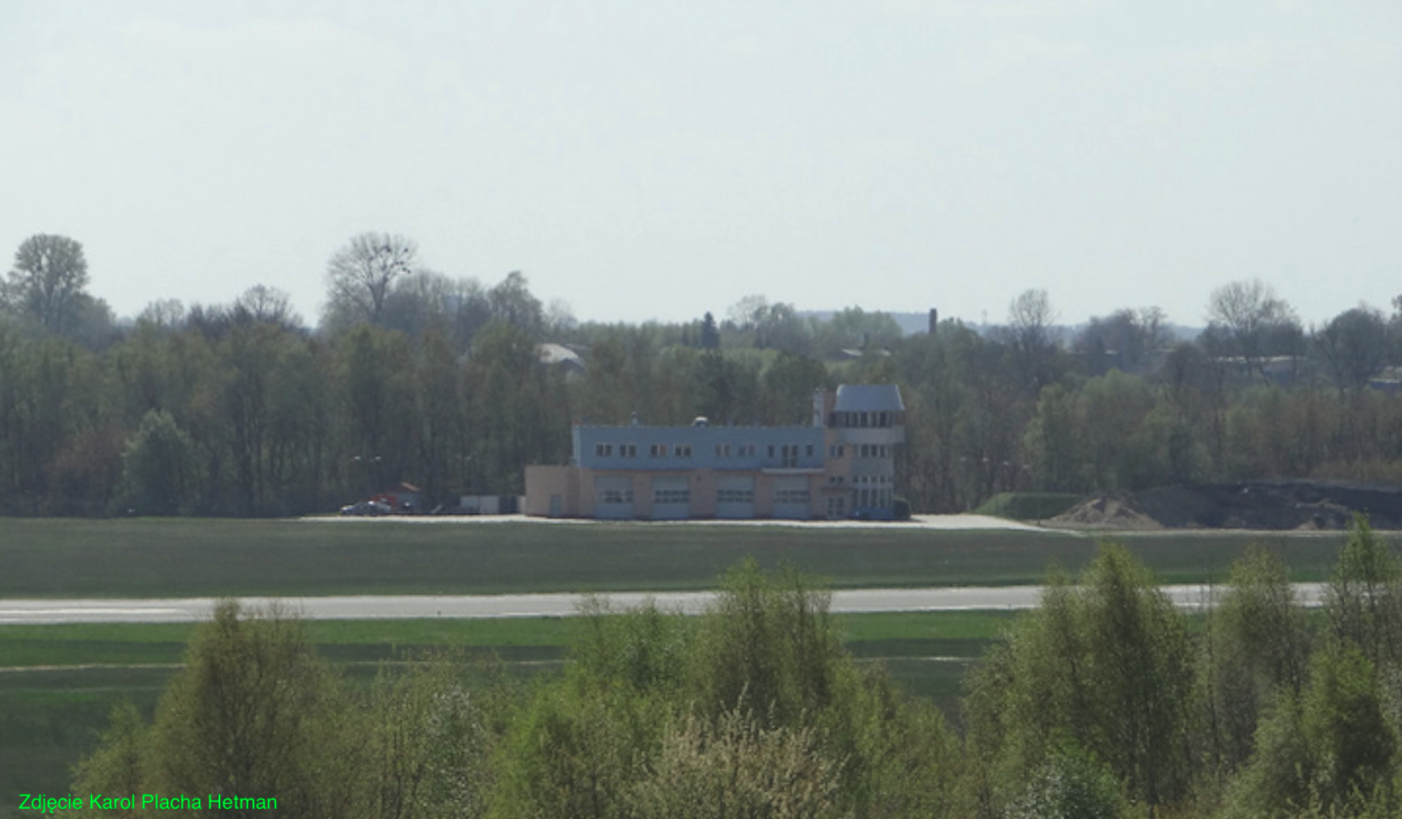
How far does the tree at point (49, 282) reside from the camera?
188m

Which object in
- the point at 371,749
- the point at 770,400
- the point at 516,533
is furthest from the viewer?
the point at 770,400

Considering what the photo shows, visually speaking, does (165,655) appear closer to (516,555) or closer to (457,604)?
(457,604)

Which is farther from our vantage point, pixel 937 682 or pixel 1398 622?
Result: pixel 937 682

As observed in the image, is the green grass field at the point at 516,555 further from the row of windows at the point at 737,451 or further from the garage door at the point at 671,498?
the row of windows at the point at 737,451

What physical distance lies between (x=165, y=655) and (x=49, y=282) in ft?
487

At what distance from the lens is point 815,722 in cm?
3206

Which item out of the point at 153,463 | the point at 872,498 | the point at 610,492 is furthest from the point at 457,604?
the point at 153,463

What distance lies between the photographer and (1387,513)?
10700 cm

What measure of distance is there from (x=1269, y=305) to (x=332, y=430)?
4169 inches

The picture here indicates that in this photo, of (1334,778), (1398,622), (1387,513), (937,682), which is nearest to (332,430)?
(1387,513)

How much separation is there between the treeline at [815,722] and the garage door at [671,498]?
65557 mm

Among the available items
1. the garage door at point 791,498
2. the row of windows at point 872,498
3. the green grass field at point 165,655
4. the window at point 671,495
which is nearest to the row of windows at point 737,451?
the garage door at point 791,498

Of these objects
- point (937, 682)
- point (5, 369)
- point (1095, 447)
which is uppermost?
point (5, 369)

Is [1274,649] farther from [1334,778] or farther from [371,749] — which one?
[371,749]
